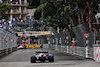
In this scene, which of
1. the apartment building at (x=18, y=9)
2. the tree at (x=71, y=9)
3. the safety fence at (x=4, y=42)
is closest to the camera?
the safety fence at (x=4, y=42)

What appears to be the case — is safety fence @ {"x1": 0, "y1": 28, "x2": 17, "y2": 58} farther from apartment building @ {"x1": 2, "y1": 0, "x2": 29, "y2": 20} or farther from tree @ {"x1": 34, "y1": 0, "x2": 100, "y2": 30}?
apartment building @ {"x1": 2, "y1": 0, "x2": 29, "y2": 20}

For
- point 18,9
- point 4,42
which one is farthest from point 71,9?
point 18,9

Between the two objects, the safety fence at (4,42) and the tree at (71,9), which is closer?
the safety fence at (4,42)

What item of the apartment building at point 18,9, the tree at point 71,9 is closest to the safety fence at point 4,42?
the tree at point 71,9

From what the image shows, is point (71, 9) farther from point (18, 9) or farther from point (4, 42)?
point (18, 9)

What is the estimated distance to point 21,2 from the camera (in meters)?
117

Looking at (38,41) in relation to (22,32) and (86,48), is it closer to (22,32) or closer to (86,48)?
(22,32)

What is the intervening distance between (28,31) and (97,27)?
62871 mm

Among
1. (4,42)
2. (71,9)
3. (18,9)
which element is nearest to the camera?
(4,42)

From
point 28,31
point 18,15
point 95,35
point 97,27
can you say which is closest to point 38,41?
point 28,31

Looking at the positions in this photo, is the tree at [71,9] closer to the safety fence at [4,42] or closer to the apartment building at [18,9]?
the safety fence at [4,42]

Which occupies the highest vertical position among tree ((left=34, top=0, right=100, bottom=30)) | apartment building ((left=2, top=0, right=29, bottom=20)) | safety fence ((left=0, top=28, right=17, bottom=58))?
apartment building ((left=2, top=0, right=29, bottom=20))

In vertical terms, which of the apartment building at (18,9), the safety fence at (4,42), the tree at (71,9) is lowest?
the safety fence at (4,42)

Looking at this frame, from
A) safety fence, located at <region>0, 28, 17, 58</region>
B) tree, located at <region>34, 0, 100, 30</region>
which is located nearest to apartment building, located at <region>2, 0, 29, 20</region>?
tree, located at <region>34, 0, 100, 30</region>
